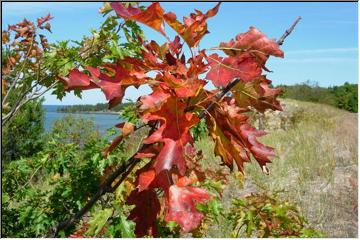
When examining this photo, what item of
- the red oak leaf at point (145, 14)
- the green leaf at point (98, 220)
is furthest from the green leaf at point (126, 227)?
the red oak leaf at point (145, 14)

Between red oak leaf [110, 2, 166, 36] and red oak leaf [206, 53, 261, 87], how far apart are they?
139 millimetres

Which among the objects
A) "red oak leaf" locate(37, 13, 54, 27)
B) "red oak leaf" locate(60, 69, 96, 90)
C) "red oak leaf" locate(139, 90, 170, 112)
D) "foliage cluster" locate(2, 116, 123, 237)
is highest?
"red oak leaf" locate(37, 13, 54, 27)

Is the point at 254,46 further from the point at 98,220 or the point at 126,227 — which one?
the point at 98,220

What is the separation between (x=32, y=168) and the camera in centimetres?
262

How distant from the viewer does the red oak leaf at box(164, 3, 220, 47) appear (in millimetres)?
915

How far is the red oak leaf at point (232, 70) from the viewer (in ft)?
2.85

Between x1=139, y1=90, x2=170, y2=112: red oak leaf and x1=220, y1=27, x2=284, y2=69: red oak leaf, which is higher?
x1=220, y1=27, x2=284, y2=69: red oak leaf

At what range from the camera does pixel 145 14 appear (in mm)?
898

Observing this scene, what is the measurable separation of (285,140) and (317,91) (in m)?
13.0

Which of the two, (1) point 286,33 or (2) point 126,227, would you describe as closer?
(1) point 286,33

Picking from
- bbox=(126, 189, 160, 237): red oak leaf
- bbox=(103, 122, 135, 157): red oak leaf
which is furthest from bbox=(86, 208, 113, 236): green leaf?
bbox=(103, 122, 135, 157): red oak leaf

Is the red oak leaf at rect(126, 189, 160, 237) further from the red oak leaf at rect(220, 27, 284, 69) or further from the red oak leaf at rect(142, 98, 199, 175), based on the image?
the red oak leaf at rect(220, 27, 284, 69)

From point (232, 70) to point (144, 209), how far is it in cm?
39

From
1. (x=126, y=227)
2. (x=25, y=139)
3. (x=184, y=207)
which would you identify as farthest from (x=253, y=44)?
(x=25, y=139)
